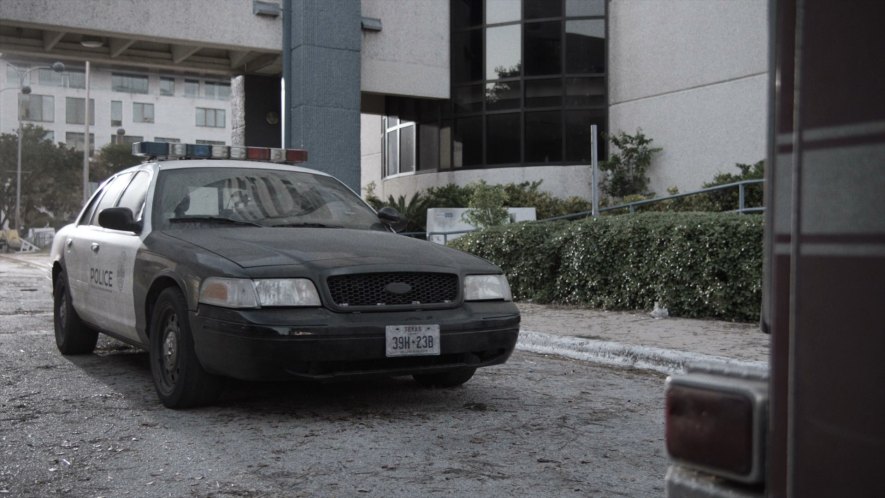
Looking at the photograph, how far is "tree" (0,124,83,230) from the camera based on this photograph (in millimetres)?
64438

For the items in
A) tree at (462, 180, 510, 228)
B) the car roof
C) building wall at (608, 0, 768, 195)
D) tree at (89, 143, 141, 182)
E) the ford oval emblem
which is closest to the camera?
the ford oval emblem

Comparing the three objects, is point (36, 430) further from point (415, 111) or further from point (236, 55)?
point (415, 111)

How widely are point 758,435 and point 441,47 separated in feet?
72.7

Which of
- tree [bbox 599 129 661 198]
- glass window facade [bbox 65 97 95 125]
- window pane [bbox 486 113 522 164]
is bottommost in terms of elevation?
tree [bbox 599 129 661 198]

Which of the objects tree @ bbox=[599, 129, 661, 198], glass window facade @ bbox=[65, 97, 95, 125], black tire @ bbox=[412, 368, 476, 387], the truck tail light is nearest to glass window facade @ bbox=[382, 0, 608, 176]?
tree @ bbox=[599, 129, 661, 198]

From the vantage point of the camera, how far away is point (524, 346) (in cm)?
859

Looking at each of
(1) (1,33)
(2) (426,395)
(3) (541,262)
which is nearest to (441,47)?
(1) (1,33)

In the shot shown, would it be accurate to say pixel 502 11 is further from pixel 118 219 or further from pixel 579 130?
pixel 118 219

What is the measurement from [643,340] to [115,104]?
7974cm

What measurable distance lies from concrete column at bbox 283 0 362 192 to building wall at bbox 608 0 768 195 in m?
6.69

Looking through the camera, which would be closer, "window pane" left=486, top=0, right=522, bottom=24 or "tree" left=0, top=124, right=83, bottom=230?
"window pane" left=486, top=0, right=522, bottom=24

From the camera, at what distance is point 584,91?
75.6 ft

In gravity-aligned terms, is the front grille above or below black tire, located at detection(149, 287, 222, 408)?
above

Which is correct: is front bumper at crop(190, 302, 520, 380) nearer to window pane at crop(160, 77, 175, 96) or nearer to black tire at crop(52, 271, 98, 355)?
black tire at crop(52, 271, 98, 355)
